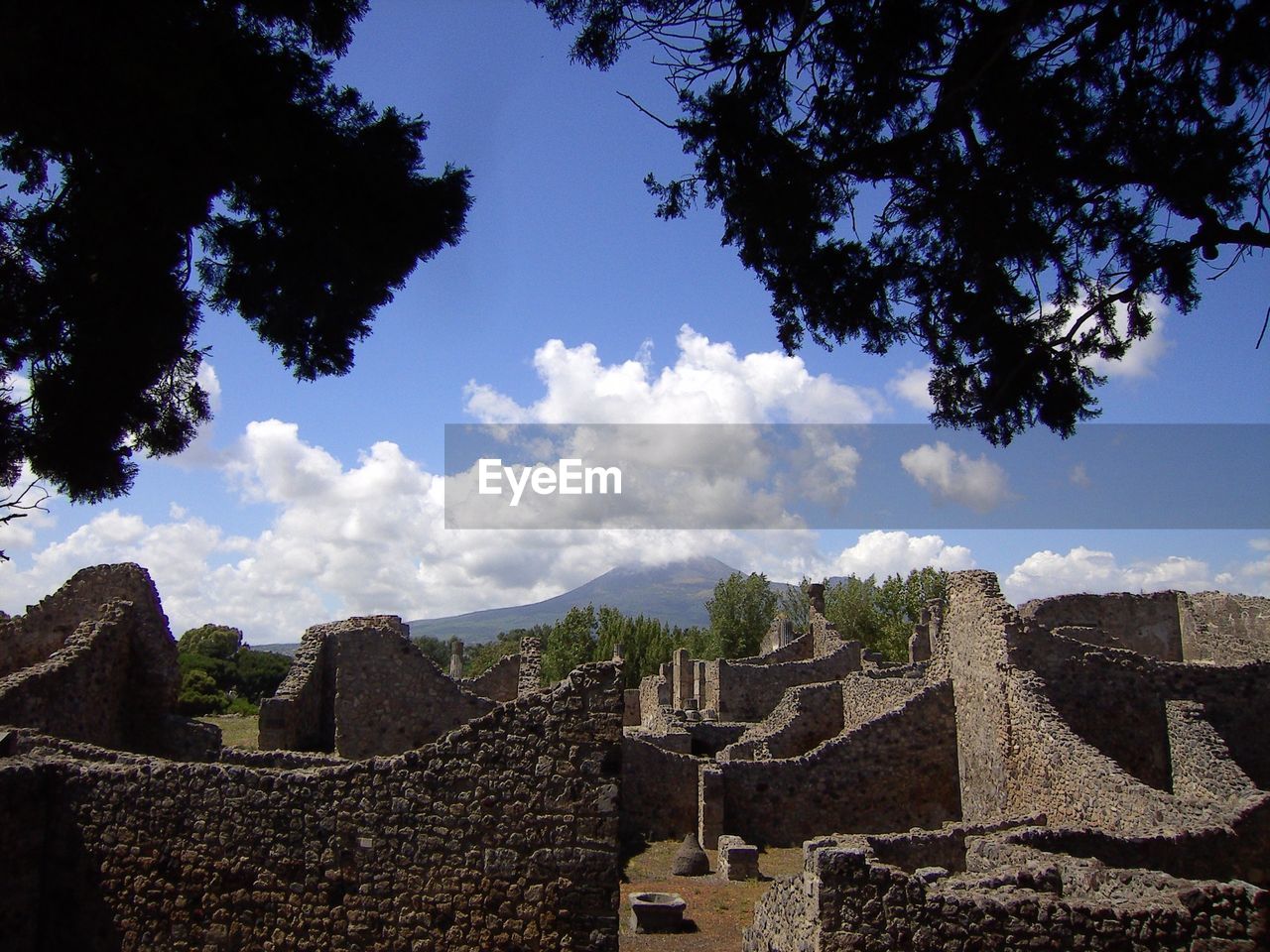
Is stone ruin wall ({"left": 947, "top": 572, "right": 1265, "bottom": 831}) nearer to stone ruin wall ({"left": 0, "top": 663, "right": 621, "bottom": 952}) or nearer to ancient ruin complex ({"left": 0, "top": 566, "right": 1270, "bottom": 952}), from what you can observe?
ancient ruin complex ({"left": 0, "top": 566, "right": 1270, "bottom": 952})

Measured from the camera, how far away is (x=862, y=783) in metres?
15.8

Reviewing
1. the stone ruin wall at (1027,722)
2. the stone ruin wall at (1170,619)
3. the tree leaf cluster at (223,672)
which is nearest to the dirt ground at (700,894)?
the stone ruin wall at (1027,722)

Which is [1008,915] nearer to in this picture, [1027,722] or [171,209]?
[1027,722]

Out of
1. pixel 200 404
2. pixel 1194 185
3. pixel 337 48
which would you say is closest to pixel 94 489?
pixel 200 404

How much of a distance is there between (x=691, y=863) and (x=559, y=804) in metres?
7.82

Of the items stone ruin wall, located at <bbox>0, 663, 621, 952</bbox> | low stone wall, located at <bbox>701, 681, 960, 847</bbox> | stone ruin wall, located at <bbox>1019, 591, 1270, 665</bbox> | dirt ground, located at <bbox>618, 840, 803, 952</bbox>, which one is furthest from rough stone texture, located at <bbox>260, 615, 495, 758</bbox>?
stone ruin wall, located at <bbox>1019, 591, 1270, 665</bbox>

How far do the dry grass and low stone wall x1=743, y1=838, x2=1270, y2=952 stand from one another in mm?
15937

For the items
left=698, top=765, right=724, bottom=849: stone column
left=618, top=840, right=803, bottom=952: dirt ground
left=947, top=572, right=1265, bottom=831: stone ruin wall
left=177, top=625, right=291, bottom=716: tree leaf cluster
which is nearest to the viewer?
left=947, top=572, right=1265, bottom=831: stone ruin wall

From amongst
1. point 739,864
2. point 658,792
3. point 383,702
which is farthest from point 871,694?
point 383,702

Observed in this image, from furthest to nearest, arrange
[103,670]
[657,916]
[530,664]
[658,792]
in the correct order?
1. [530,664]
2. [658,792]
3. [103,670]
4. [657,916]

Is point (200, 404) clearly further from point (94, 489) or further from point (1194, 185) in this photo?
point (1194, 185)

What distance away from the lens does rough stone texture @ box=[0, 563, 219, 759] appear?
1207 cm

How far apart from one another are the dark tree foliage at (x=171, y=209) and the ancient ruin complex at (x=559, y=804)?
3.24 metres

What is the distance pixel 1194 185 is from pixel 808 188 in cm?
313
